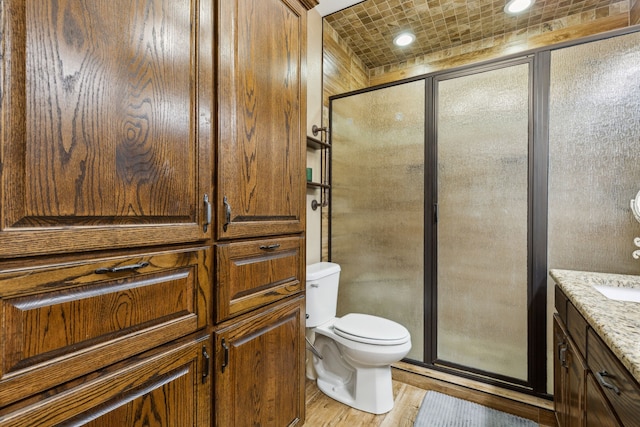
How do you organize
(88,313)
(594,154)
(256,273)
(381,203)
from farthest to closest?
(381,203) < (594,154) < (256,273) < (88,313)

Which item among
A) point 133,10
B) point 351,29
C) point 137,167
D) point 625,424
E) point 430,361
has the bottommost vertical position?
point 430,361

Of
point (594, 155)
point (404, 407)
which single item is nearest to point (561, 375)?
point (404, 407)

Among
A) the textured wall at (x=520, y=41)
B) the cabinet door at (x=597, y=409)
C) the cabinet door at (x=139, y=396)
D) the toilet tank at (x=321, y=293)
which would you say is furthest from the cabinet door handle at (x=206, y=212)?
the textured wall at (x=520, y=41)

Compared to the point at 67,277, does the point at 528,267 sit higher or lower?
lower

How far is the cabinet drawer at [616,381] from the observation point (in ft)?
2.17

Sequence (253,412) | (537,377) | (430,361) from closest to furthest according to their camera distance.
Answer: (253,412)
(537,377)
(430,361)

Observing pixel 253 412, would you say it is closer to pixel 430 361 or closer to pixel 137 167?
pixel 137 167

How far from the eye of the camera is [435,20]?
232cm

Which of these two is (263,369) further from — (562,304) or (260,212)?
(562,304)

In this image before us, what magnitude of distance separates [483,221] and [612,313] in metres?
1.08

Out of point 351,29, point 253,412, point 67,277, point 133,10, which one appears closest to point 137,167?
point 67,277

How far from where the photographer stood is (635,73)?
61.9 inches

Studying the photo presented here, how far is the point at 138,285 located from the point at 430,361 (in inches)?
77.7

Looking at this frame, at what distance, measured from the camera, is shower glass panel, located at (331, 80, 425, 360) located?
2168 mm
